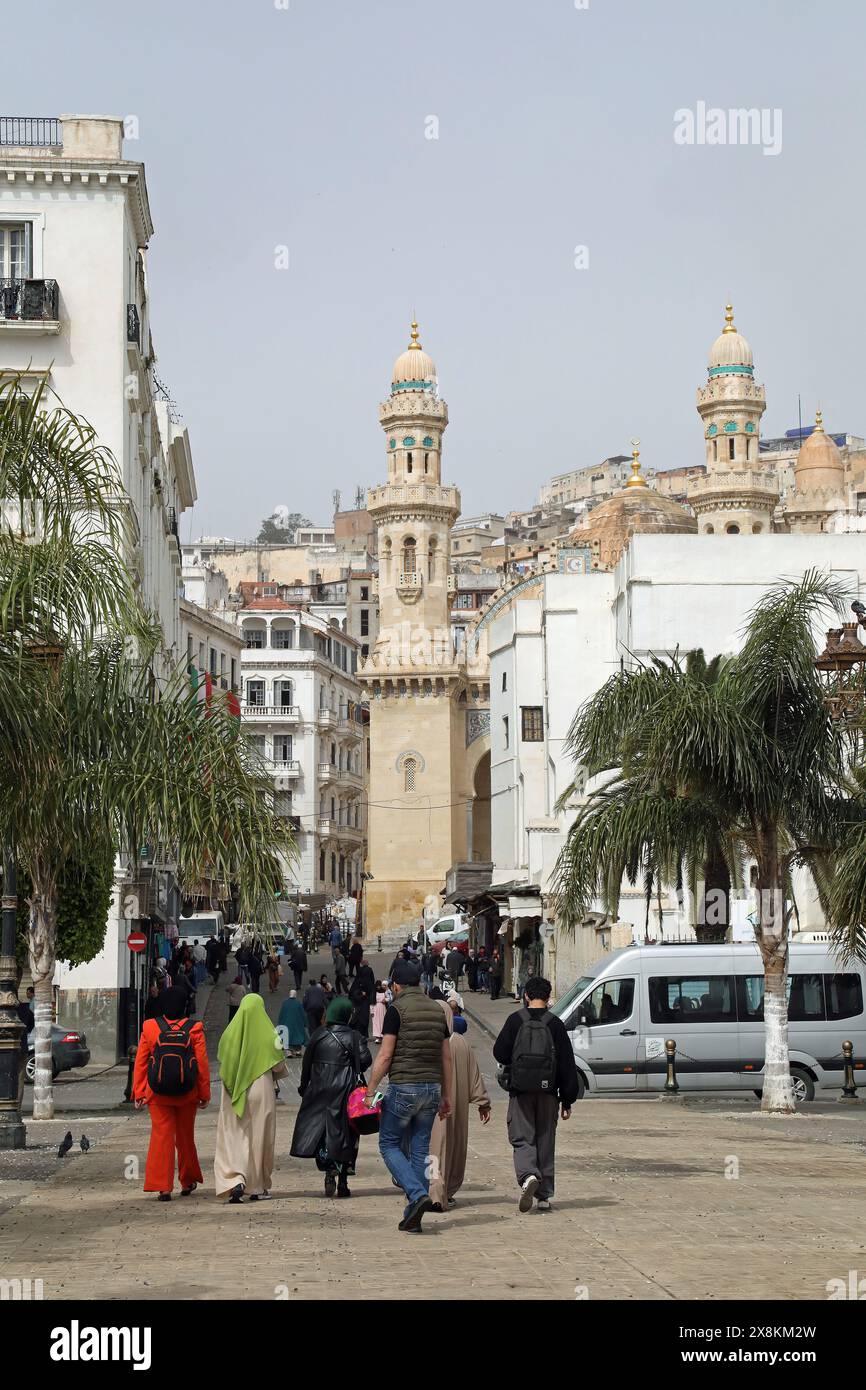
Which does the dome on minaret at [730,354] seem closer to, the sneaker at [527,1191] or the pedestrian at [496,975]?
the pedestrian at [496,975]

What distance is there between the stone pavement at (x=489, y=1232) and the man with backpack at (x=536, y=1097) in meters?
0.23

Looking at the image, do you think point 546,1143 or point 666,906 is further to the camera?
point 666,906

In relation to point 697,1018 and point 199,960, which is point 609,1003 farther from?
point 199,960

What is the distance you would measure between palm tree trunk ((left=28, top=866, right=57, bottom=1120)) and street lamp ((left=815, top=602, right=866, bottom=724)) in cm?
896

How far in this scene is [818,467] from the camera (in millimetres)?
97875

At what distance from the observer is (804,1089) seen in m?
25.5

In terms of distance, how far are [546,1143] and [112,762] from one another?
953 centimetres

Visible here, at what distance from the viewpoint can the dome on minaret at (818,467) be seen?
97375 millimetres

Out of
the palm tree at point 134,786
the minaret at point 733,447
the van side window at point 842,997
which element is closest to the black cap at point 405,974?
the palm tree at point 134,786

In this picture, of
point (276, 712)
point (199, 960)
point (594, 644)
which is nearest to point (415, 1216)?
point (199, 960)

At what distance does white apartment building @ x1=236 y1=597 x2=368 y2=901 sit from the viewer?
9456cm

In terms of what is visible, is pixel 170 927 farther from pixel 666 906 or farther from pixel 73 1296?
pixel 73 1296
